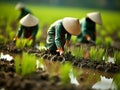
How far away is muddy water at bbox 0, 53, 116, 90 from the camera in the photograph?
572cm

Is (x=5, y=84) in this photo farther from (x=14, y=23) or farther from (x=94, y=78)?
(x=14, y=23)

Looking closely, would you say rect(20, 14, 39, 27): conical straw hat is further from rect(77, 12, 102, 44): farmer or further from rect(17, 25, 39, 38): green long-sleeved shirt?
rect(77, 12, 102, 44): farmer

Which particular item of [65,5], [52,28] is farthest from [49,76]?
[65,5]

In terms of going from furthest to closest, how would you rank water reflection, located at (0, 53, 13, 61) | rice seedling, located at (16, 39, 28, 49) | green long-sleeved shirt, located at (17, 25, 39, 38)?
green long-sleeved shirt, located at (17, 25, 39, 38) → rice seedling, located at (16, 39, 28, 49) → water reflection, located at (0, 53, 13, 61)

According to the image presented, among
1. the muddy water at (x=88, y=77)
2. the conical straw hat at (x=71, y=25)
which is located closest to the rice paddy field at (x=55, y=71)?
the muddy water at (x=88, y=77)

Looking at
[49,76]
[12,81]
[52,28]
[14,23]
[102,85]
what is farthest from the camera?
[14,23]

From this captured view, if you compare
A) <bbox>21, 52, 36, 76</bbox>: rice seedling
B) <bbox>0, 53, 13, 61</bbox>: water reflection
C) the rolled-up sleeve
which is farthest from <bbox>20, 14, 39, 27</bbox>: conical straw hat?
<bbox>21, 52, 36, 76</bbox>: rice seedling

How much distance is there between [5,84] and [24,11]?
5594 mm

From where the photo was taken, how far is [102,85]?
592cm

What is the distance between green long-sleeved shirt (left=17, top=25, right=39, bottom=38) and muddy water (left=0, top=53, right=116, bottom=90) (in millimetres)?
1763

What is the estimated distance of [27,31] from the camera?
860 centimetres

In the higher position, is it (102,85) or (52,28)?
(52,28)

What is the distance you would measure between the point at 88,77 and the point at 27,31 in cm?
293

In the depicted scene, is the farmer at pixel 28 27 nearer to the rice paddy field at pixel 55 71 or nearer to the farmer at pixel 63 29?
the rice paddy field at pixel 55 71
